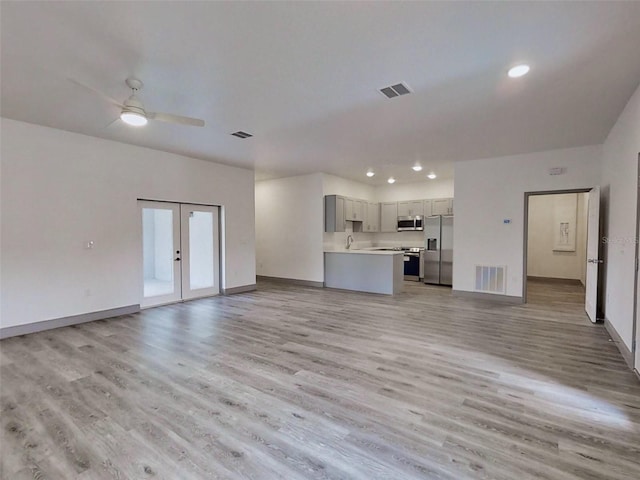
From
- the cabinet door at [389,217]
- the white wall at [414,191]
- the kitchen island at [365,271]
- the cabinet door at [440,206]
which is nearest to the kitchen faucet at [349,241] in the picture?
the kitchen island at [365,271]

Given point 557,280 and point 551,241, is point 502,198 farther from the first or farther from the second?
point 557,280

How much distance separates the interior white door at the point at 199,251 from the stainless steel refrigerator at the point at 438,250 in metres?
5.42

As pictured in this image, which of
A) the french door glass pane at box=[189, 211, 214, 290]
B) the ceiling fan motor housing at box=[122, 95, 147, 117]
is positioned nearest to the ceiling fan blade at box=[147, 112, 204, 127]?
the ceiling fan motor housing at box=[122, 95, 147, 117]

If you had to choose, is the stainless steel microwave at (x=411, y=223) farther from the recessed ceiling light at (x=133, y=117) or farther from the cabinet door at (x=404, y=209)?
the recessed ceiling light at (x=133, y=117)

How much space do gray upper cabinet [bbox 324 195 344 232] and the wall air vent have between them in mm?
3300

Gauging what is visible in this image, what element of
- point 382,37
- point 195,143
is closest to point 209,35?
point 382,37

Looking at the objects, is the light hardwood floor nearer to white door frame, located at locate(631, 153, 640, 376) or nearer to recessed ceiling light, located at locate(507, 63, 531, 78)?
white door frame, located at locate(631, 153, 640, 376)

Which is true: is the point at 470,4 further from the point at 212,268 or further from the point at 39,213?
the point at 212,268

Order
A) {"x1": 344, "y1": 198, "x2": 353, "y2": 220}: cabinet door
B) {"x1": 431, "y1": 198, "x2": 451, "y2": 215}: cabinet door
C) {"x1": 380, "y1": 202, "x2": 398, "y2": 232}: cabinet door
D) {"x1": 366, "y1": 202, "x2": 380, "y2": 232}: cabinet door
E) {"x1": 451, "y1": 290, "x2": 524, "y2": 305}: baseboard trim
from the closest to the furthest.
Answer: {"x1": 451, "y1": 290, "x2": 524, "y2": 305}: baseboard trim, {"x1": 344, "y1": 198, "x2": 353, "y2": 220}: cabinet door, {"x1": 431, "y1": 198, "x2": 451, "y2": 215}: cabinet door, {"x1": 366, "y1": 202, "x2": 380, "y2": 232}: cabinet door, {"x1": 380, "y1": 202, "x2": 398, "y2": 232}: cabinet door

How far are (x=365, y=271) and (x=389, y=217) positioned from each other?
9.88ft

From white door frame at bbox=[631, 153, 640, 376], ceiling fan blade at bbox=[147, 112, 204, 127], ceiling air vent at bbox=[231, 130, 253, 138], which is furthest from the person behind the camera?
ceiling air vent at bbox=[231, 130, 253, 138]

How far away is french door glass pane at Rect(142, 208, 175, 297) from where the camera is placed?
592 centimetres

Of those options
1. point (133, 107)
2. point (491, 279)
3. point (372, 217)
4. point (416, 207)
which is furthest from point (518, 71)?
point (372, 217)

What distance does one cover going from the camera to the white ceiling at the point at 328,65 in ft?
7.47
